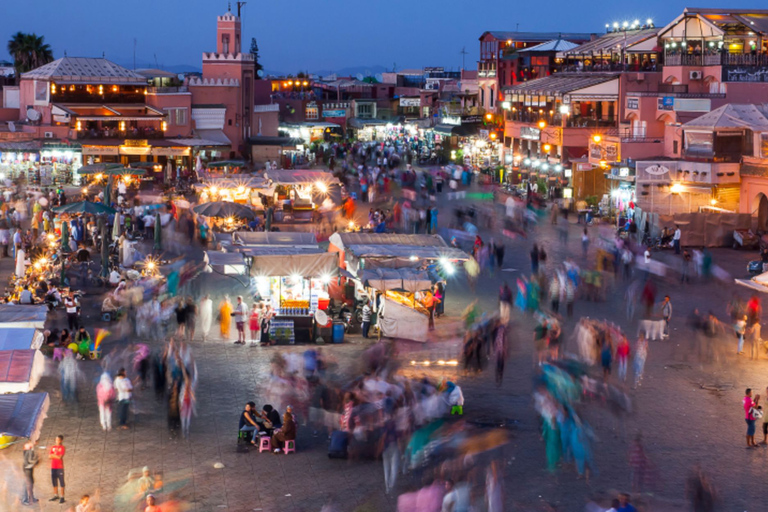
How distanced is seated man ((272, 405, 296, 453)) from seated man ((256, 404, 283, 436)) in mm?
239

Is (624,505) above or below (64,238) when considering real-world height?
below

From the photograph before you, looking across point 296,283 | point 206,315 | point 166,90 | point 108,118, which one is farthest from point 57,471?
point 166,90

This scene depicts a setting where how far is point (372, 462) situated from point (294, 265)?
29.5 ft

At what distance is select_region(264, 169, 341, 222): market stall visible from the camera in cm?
4391

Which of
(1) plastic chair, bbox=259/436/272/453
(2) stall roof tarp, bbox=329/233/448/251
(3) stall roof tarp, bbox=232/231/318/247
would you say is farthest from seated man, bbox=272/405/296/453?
(3) stall roof tarp, bbox=232/231/318/247

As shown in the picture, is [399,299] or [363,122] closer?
[399,299]

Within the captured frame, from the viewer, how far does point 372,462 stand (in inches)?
609

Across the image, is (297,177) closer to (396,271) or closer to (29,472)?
(396,271)

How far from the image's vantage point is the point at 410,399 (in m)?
17.3

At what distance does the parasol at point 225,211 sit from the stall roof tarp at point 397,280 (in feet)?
41.1

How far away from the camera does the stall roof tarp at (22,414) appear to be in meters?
13.1

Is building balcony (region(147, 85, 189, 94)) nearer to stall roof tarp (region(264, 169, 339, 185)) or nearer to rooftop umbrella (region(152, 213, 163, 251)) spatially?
stall roof tarp (region(264, 169, 339, 185))

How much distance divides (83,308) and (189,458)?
11.3 m

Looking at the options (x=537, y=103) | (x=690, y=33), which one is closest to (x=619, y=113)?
(x=690, y=33)
